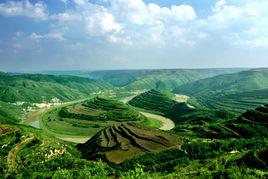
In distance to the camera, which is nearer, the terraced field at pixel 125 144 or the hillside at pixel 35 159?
the hillside at pixel 35 159

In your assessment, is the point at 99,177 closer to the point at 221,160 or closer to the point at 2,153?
the point at 221,160

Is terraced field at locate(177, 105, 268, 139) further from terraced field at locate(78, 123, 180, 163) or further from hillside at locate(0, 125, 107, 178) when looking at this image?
hillside at locate(0, 125, 107, 178)

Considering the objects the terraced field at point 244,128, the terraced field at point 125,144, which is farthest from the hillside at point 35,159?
the terraced field at point 244,128

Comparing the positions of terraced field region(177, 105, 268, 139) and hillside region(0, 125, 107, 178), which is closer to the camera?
hillside region(0, 125, 107, 178)

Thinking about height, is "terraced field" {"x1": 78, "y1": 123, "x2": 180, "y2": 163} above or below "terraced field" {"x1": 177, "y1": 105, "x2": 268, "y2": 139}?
below

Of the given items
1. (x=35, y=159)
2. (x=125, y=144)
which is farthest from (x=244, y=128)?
(x=35, y=159)

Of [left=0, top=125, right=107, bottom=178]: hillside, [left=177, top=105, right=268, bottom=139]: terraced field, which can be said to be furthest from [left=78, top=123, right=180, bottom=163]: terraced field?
[left=177, top=105, right=268, bottom=139]: terraced field

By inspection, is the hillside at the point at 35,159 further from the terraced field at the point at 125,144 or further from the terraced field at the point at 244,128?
the terraced field at the point at 244,128

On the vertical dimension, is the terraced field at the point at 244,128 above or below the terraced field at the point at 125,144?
above
